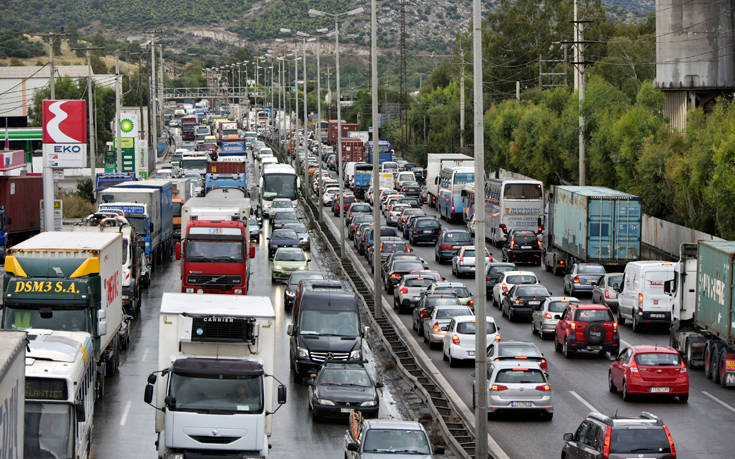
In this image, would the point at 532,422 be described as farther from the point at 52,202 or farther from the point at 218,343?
the point at 52,202

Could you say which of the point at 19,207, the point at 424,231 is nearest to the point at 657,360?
the point at 424,231

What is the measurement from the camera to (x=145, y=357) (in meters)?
36.1

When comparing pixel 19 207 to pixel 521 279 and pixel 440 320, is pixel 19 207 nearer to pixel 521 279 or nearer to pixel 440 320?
pixel 521 279

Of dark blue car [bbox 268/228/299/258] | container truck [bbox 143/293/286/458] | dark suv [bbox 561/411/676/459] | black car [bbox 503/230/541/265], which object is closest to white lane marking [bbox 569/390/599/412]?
dark suv [bbox 561/411/676/459]

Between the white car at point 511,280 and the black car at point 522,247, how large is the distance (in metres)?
11.3

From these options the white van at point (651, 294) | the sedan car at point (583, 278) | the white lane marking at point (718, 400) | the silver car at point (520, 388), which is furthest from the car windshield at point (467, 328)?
the sedan car at point (583, 278)

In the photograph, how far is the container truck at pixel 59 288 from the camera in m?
27.4

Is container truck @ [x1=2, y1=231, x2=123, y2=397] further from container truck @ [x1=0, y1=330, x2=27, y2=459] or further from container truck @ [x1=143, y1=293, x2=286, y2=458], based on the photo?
container truck @ [x1=0, y1=330, x2=27, y2=459]

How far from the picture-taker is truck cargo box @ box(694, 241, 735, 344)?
103 ft

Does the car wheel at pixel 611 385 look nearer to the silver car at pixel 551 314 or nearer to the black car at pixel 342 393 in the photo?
the black car at pixel 342 393

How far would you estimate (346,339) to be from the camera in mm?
32562

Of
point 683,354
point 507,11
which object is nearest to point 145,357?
point 683,354

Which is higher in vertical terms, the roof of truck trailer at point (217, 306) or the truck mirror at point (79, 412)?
the roof of truck trailer at point (217, 306)

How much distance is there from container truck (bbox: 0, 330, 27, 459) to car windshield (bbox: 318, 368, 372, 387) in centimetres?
1585
